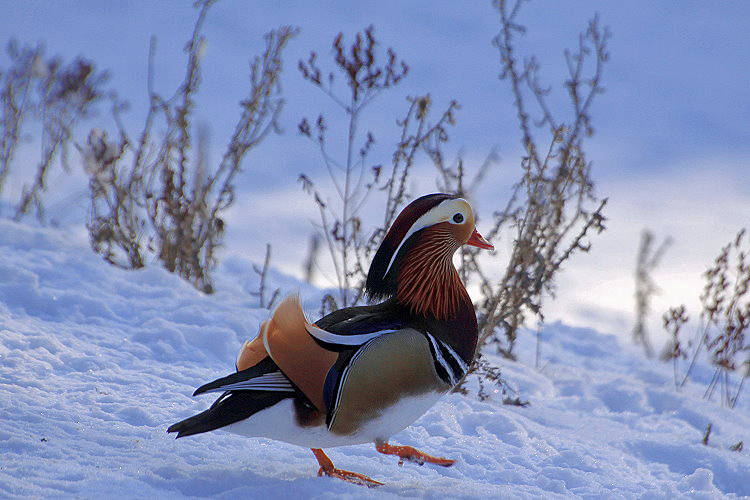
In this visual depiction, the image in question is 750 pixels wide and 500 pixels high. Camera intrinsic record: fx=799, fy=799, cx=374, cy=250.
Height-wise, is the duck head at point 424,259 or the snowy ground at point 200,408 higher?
the duck head at point 424,259

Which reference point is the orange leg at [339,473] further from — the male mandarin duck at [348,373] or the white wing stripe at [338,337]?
the white wing stripe at [338,337]

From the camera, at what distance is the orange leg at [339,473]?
3076mm

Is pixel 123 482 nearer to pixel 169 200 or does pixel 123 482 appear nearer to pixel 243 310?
pixel 243 310

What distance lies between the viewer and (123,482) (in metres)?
2.79

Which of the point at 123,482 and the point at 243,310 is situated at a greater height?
the point at 243,310

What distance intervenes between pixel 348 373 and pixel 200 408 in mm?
1357

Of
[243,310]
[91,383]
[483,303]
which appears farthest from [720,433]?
[91,383]

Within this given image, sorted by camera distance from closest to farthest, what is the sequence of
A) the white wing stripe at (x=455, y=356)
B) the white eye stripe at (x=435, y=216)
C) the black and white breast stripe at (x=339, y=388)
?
the black and white breast stripe at (x=339, y=388) < the white wing stripe at (x=455, y=356) < the white eye stripe at (x=435, y=216)

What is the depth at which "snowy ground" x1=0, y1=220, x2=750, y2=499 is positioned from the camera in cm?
296

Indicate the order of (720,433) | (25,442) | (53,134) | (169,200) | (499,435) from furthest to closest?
(53,134), (169,200), (720,433), (499,435), (25,442)

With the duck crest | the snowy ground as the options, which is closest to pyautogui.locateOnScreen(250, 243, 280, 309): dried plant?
the snowy ground

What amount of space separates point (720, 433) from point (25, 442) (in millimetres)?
4147

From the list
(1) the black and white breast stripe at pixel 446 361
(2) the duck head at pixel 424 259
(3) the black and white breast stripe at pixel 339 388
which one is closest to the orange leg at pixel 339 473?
(3) the black and white breast stripe at pixel 339 388

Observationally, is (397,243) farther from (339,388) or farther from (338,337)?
(339,388)
